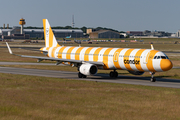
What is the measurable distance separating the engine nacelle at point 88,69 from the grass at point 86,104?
12.1 metres

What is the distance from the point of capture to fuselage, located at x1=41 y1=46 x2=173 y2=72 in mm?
35844

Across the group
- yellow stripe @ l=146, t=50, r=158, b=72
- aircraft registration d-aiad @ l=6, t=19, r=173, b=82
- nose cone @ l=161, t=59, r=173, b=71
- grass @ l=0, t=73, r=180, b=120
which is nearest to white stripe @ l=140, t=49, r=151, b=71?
aircraft registration d-aiad @ l=6, t=19, r=173, b=82

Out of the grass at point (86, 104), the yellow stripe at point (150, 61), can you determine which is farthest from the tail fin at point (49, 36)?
the grass at point (86, 104)

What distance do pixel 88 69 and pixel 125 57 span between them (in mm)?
5301

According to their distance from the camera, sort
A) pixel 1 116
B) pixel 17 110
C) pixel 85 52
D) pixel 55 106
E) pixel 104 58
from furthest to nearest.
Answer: pixel 85 52 < pixel 104 58 < pixel 55 106 < pixel 17 110 < pixel 1 116

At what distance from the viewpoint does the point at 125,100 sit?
23641mm

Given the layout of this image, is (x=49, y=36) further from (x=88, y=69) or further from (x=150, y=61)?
(x=150, y=61)

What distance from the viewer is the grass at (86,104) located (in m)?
18.1

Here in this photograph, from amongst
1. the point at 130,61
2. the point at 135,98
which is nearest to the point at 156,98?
the point at 135,98

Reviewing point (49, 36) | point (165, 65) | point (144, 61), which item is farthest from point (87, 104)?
point (49, 36)

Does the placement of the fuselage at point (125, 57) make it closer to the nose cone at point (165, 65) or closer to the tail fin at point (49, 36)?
the nose cone at point (165, 65)

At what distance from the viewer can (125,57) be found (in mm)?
38750

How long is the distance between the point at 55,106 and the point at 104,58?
863 inches

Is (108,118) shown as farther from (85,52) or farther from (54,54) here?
(54,54)
